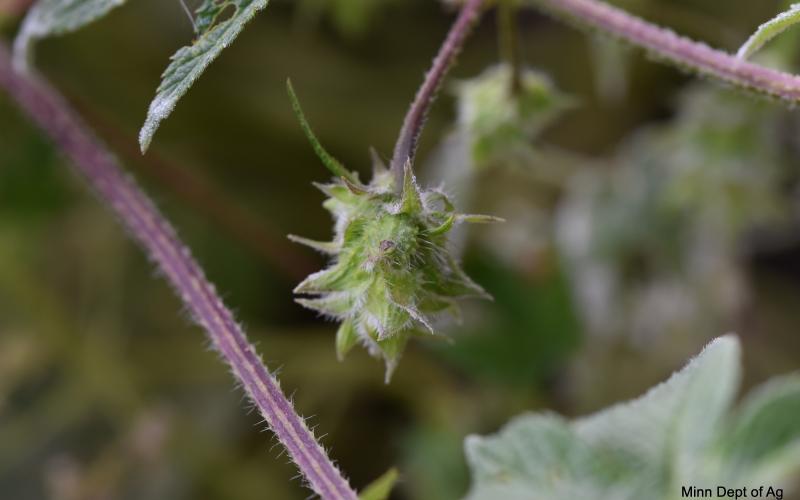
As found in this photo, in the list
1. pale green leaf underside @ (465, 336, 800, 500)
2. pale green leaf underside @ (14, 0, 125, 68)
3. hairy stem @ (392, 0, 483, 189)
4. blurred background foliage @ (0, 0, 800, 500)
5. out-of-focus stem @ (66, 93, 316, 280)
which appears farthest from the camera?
blurred background foliage @ (0, 0, 800, 500)

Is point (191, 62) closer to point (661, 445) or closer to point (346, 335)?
point (346, 335)

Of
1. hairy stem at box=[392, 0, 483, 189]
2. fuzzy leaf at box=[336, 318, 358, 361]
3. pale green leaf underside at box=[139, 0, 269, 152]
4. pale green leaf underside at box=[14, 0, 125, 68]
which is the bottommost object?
fuzzy leaf at box=[336, 318, 358, 361]

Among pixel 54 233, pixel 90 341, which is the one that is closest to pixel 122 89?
pixel 54 233

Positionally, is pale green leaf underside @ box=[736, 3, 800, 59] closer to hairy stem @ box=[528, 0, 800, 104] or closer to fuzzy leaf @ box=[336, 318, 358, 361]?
hairy stem @ box=[528, 0, 800, 104]

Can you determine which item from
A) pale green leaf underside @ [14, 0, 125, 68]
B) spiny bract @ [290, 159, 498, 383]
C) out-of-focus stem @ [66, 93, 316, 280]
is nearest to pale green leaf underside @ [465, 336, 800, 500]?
spiny bract @ [290, 159, 498, 383]

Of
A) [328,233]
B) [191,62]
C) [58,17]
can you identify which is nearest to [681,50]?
[191,62]

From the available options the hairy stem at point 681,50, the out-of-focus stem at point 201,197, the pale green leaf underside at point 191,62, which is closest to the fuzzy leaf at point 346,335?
the pale green leaf underside at point 191,62

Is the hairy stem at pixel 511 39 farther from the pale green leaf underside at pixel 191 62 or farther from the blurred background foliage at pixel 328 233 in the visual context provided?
the pale green leaf underside at pixel 191 62

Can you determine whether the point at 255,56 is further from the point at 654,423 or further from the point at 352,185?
the point at 654,423
